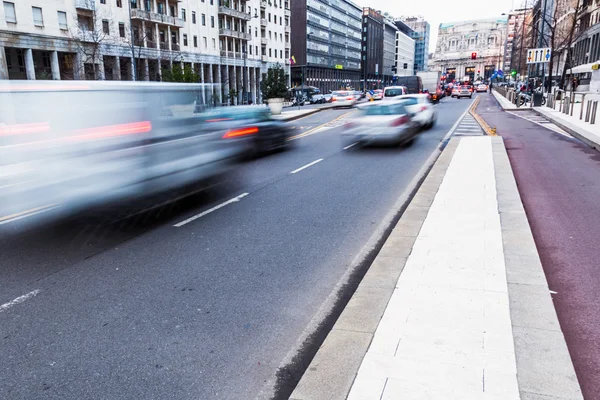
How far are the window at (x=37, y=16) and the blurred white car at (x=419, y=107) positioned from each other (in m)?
39.9

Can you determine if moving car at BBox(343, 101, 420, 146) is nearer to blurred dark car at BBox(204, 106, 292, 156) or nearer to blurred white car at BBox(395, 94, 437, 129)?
blurred white car at BBox(395, 94, 437, 129)

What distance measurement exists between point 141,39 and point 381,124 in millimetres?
47327

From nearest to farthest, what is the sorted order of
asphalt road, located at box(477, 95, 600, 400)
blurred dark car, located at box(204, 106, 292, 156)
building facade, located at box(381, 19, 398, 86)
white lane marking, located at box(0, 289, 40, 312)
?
asphalt road, located at box(477, 95, 600, 400), white lane marking, located at box(0, 289, 40, 312), blurred dark car, located at box(204, 106, 292, 156), building facade, located at box(381, 19, 398, 86)

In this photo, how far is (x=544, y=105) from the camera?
38625 millimetres

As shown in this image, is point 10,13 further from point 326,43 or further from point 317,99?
point 326,43

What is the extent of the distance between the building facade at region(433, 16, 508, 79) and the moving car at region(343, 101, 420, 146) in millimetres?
173969

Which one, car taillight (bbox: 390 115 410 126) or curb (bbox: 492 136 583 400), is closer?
curb (bbox: 492 136 583 400)

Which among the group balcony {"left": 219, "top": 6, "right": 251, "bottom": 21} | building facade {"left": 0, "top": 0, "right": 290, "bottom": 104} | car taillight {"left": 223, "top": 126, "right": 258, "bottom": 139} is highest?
balcony {"left": 219, "top": 6, "right": 251, "bottom": 21}

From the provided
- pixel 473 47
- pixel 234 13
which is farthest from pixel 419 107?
pixel 473 47

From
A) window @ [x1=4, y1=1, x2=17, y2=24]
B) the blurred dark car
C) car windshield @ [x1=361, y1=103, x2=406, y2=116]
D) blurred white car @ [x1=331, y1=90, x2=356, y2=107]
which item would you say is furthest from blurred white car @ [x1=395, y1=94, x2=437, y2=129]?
window @ [x1=4, y1=1, x2=17, y2=24]

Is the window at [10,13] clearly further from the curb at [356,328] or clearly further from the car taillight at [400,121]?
the curb at [356,328]

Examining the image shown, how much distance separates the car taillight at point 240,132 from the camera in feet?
28.1

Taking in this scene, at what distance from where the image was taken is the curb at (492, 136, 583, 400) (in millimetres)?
2834

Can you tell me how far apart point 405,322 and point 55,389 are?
2.52m
